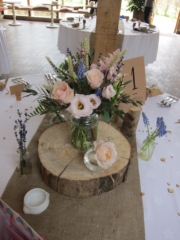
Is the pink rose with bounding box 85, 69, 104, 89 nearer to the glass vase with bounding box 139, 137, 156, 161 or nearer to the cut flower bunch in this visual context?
the cut flower bunch

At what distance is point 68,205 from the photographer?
2.49ft

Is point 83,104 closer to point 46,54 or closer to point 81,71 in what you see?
point 81,71

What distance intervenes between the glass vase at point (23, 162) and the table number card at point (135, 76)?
28.9 inches

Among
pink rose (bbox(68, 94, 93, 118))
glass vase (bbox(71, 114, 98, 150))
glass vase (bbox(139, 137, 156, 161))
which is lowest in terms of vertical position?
glass vase (bbox(139, 137, 156, 161))

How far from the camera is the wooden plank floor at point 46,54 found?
379cm

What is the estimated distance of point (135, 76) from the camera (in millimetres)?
1194

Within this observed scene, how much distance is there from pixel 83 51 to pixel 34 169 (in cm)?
60

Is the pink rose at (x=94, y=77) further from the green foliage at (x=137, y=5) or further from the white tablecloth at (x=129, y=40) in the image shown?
the green foliage at (x=137, y=5)

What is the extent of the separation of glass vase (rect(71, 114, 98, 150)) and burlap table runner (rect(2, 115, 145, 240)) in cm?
24

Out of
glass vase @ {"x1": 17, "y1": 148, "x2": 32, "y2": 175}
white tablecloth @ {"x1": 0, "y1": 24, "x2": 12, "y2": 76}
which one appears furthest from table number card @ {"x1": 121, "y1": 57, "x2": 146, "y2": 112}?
white tablecloth @ {"x1": 0, "y1": 24, "x2": 12, "y2": 76}

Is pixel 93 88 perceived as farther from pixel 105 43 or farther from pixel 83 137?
pixel 105 43

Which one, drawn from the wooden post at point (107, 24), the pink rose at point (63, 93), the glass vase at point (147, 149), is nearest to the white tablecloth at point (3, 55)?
the wooden post at point (107, 24)

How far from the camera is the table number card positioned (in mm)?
1181

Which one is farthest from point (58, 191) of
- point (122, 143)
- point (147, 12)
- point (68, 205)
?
point (147, 12)
